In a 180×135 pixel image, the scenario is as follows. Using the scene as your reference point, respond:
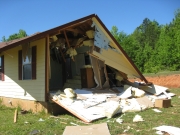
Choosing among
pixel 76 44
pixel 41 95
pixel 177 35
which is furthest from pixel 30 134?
pixel 177 35

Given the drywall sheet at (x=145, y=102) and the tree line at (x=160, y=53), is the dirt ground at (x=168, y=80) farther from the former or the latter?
the drywall sheet at (x=145, y=102)

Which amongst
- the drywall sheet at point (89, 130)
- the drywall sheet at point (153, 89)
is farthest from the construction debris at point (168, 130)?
the drywall sheet at point (153, 89)

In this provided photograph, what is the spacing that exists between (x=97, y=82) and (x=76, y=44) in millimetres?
2207

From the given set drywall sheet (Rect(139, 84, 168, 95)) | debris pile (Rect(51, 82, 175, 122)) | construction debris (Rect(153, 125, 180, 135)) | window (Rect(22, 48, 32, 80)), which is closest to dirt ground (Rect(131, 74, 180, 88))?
drywall sheet (Rect(139, 84, 168, 95))

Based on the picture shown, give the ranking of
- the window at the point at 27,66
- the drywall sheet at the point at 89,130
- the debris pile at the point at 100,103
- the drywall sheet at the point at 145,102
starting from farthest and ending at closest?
the window at the point at 27,66 < the drywall sheet at the point at 145,102 < the debris pile at the point at 100,103 < the drywall sheet at the point at 89,130

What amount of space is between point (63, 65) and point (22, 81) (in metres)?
3.13

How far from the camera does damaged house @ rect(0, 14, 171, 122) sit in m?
8.00

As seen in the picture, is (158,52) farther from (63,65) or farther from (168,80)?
(63,65)

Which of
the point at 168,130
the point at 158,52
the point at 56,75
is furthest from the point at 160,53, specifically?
the point at 168,130

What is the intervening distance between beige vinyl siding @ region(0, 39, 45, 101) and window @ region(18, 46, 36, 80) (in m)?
0.21

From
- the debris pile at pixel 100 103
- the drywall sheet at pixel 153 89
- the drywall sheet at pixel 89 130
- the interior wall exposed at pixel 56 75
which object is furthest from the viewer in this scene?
the interior wall exposed at pixel 56 75

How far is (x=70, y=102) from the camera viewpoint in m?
7.23

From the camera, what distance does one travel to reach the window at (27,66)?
854 centimetres

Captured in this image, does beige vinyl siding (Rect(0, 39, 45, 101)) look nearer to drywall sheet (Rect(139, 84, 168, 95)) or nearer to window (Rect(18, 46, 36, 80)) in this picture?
window (Rect(18, 46, 36, 80))
